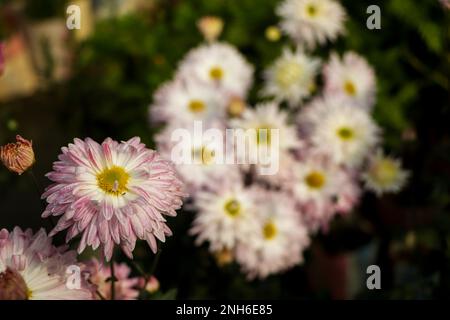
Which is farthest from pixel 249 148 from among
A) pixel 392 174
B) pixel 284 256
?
pixel 392 174

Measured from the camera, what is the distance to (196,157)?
4.37 ft

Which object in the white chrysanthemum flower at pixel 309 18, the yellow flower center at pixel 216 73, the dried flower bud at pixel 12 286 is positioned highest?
the white chrysanthemum flower at pixel 309 18

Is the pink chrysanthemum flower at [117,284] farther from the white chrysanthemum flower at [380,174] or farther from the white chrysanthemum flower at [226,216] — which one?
the white chrysanthemum flower at [380,174]

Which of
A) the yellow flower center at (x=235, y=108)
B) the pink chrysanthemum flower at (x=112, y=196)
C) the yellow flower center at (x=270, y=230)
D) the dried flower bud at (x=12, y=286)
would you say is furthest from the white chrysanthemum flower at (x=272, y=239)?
the dried flower bud at (x=12, y=286)

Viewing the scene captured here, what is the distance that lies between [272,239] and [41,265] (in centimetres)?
76

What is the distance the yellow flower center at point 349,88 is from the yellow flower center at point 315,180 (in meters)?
0.27

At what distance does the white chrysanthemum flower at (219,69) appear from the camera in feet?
5.03

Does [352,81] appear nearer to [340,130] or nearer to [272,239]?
[340,130]

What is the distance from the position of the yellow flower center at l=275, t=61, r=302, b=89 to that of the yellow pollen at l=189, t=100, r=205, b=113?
0.68ft

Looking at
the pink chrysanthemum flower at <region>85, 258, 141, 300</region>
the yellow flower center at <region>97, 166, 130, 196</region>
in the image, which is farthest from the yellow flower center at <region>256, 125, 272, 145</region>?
the yellow flower center at <region>97, 166, 130, 196</region>

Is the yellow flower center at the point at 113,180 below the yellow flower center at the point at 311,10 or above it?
below

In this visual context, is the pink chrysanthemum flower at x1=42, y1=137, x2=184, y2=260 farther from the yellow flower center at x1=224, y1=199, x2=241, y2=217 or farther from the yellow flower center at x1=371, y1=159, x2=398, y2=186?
the yellow flower center at x1=371, y1=159, x2=398, y2=186

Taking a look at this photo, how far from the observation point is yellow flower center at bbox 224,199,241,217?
1.25 meters

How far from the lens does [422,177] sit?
1594mm
